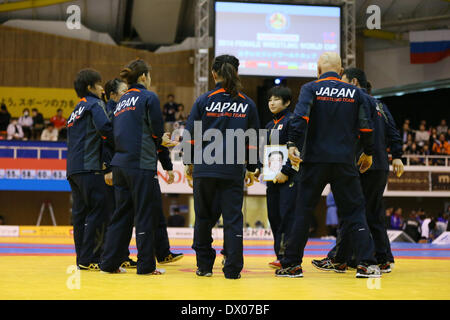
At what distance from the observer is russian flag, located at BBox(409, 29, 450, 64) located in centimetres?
2217

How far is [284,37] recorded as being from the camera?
18.2 metres

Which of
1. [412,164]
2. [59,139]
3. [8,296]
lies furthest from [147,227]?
[412,164]

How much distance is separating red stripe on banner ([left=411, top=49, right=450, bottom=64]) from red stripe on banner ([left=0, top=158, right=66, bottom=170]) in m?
14.5

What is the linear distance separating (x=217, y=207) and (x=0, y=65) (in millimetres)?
19799

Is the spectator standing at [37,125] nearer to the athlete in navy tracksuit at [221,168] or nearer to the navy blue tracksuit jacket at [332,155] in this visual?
the athlete in navy tracksuit at [221,168]

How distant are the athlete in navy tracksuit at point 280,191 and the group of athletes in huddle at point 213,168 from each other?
0.05 meters

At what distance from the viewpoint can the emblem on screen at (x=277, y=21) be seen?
716 inches

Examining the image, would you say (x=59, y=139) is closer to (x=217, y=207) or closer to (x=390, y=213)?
(x=390, y=213)

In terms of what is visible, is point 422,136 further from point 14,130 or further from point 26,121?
point 14,130

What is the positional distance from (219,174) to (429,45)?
20.1 m

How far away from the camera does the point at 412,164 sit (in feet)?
60.4

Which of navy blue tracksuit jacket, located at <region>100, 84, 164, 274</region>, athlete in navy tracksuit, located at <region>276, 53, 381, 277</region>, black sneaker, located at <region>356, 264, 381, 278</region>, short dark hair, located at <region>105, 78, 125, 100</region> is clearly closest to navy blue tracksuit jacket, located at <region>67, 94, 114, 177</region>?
navy blue tracksuit jacket, located at <region>100, 84, 164, 274</region>

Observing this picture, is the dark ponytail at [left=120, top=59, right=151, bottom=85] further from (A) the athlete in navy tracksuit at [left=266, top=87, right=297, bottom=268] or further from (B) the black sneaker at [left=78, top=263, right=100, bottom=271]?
(B) the black sneaker at [left=78, top=263, right=100, bottom=271]

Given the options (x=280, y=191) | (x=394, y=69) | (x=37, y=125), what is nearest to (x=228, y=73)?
(x=280, y=191)
